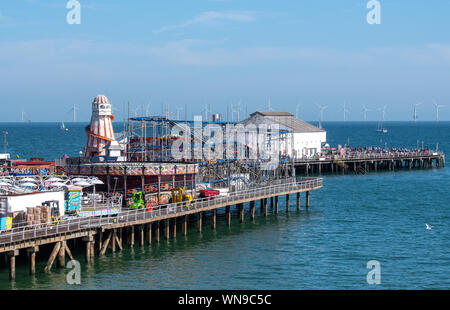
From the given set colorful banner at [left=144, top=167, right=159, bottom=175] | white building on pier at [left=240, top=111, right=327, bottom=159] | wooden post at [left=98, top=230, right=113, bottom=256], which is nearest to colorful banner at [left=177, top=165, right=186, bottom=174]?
colorful banner at [left=144, top=167, right=159, bottom=175]

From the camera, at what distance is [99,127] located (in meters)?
71.2

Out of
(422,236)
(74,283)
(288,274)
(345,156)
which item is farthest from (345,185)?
(74,283)

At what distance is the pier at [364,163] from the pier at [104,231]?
50.4 metres

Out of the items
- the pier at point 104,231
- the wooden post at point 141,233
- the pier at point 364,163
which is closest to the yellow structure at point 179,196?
the pier at point 104,231

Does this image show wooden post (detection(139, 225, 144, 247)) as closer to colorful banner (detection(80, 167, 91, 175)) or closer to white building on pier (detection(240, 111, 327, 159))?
colorful banner (detection(80, 167, 91, 175))

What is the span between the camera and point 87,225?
47.1 metres

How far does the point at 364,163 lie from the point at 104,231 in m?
82.5

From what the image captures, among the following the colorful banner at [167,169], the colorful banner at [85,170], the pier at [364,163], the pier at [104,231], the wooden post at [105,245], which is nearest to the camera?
the pier at [104,231]

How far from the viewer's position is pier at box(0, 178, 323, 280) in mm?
42594

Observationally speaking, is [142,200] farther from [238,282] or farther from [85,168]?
[238,282]

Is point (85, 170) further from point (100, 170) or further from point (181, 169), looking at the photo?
point (181, 169)

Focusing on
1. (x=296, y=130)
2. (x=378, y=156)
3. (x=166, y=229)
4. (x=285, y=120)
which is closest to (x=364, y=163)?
(x=378, y=156)

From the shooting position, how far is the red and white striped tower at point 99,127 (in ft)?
234

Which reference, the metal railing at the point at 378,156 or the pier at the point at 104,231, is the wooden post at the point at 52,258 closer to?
the pier at the point at 104,231
